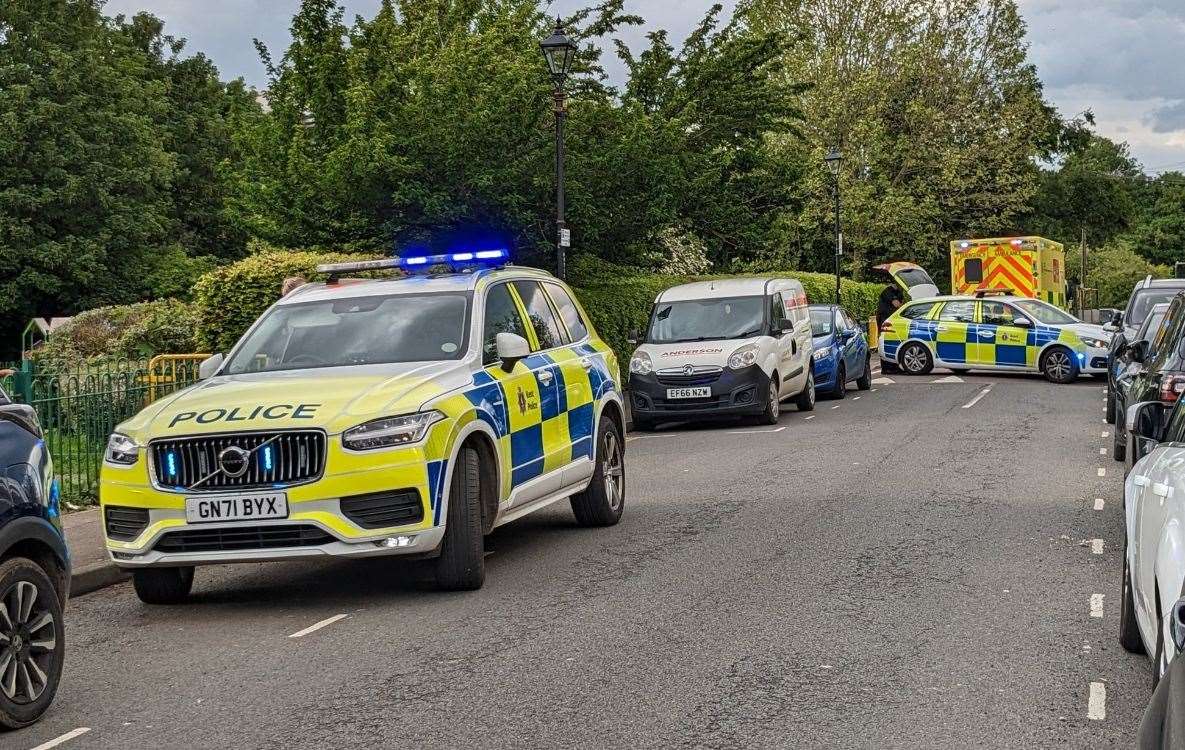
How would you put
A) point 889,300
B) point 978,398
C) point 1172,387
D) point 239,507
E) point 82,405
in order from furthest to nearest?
point 889,300
point 978,398
point 82,405
point 1172,387
point 239,507

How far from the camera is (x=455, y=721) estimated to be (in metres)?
6.05

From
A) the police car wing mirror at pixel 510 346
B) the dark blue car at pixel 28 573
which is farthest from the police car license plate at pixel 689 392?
the dark blue car at pixel 28 573

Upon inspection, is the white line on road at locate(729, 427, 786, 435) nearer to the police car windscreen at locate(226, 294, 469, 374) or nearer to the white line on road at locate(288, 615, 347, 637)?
the police car windscreen at locate(226, 294, 469, 374)

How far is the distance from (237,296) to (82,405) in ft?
20.3

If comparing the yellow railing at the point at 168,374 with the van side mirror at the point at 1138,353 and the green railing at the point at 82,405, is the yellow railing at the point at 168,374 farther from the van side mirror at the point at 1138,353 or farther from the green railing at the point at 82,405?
the van side mirror at the point at 1138,353

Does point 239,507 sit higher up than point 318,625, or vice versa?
point 239,507

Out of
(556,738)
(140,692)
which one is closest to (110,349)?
(140,692)

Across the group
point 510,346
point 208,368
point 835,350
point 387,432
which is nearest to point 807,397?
point 835,350

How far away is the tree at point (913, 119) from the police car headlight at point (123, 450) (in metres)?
43.8

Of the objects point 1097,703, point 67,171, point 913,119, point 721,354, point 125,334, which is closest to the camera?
point 1097,703

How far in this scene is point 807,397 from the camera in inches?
909

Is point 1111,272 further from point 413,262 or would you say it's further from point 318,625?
point 318,625

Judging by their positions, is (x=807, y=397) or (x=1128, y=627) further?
(x=807, y=397)

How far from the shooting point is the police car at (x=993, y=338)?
94.7 feet
